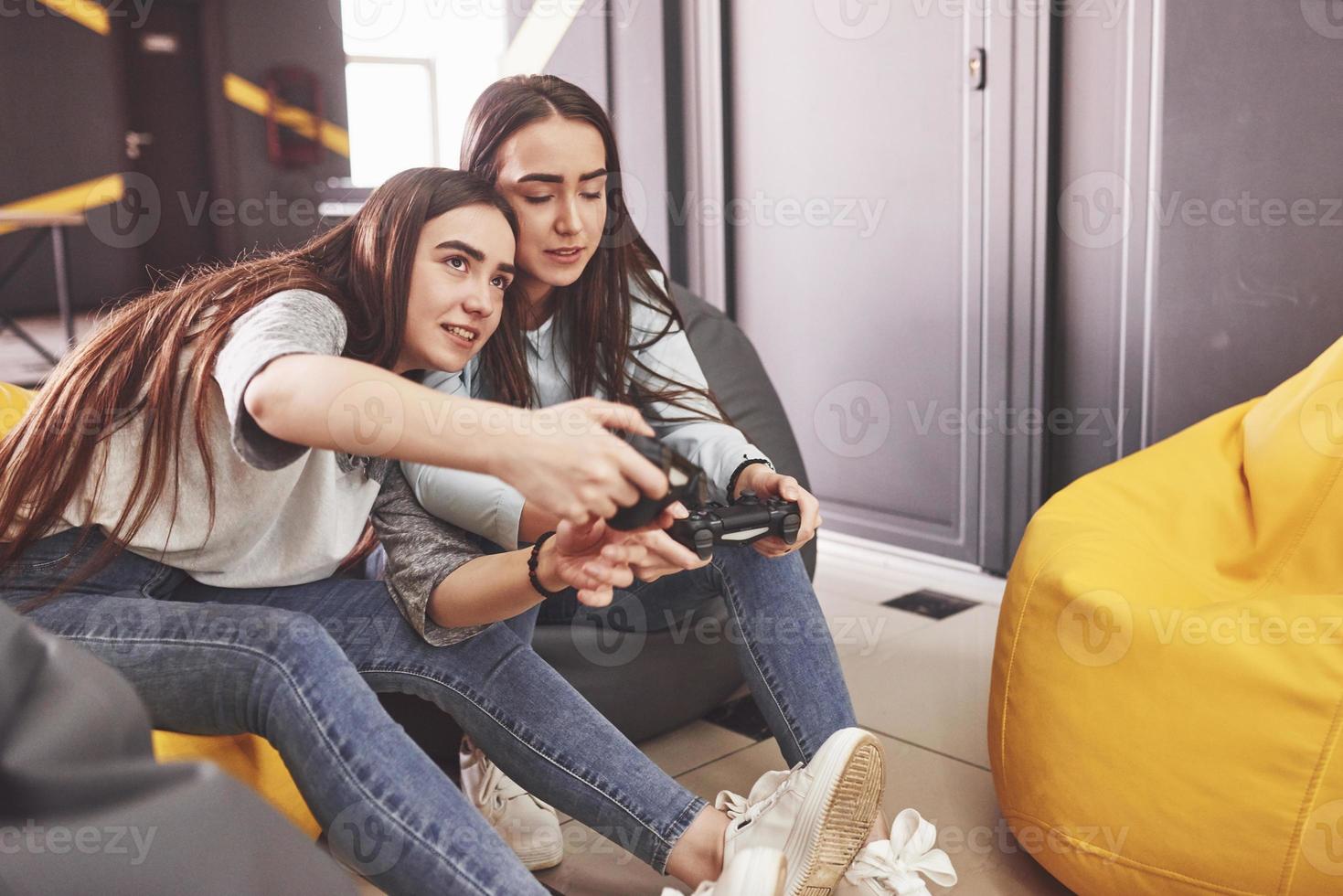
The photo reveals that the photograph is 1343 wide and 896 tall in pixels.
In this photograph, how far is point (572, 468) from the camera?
2.80 ft

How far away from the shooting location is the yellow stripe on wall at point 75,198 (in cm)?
265

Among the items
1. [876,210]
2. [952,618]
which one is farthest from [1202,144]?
[952,618]

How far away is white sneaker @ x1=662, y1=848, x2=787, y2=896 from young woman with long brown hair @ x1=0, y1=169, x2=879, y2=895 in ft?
0.36

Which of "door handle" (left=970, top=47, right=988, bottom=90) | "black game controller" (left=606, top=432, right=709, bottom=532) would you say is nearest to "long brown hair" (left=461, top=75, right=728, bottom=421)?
"black game controller" (left=606, top=432, right=709, bottom=532)

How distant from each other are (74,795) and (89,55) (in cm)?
275

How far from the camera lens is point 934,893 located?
1298 millimetres

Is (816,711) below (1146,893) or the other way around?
the other way around

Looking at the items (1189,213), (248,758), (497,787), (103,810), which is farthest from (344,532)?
(1189,213)

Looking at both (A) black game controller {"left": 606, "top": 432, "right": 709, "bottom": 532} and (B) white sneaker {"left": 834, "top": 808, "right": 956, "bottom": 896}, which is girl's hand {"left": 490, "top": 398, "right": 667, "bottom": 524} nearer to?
(A) black game controller {"left": 606, "top": 432, "right": 709, "bottom": 532}

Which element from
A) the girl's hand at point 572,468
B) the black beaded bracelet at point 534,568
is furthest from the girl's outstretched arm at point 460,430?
the black beaded bracelet at point 534,568

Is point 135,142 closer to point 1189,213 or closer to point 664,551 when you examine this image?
point 664,551

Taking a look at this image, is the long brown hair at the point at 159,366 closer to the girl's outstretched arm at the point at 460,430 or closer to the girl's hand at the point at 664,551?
the girl's outstretched arm at the point at 460,430

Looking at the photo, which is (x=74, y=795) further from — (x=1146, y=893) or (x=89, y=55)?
(x=89, y=55)

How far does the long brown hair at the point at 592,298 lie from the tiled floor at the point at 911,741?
535 millimetres
